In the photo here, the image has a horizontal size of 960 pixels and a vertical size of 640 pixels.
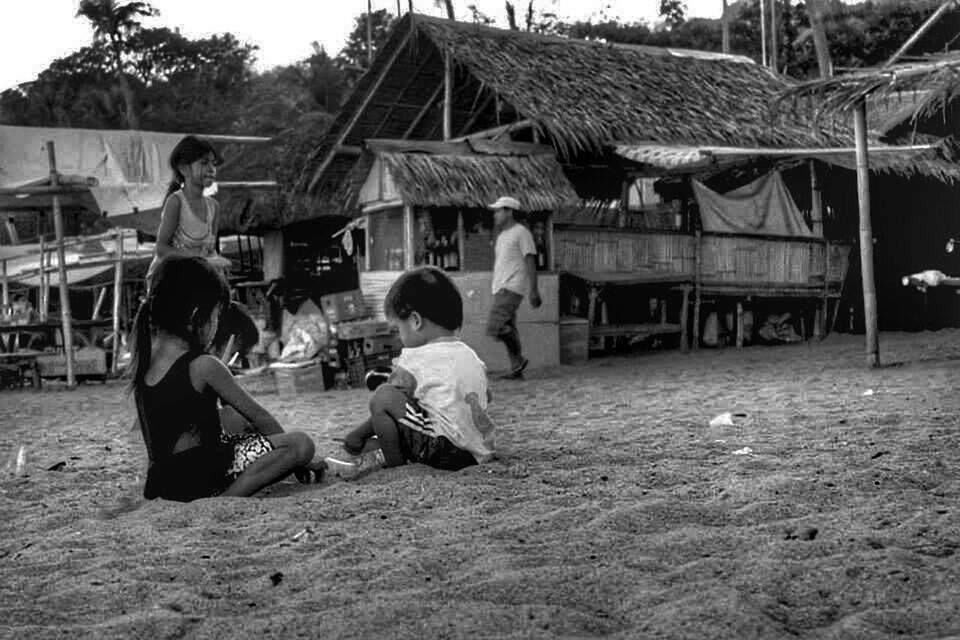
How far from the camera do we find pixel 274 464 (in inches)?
165

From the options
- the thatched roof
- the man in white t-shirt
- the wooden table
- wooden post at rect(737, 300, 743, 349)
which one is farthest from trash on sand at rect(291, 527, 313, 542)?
wooden post at rect(737, 300, 743, 349)

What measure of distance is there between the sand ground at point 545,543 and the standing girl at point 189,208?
1.16m

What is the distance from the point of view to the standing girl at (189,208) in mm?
5922

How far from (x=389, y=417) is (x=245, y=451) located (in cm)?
61

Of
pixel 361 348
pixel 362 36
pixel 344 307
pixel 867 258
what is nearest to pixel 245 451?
pixel 361 348

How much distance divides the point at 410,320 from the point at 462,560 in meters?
1.80

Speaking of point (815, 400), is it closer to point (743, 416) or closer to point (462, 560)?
point (743, 416)

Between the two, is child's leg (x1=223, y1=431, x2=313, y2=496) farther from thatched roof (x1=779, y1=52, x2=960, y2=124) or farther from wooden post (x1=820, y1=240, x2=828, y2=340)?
wooden post (x1=820, y1=240, x2=828, y2=340)

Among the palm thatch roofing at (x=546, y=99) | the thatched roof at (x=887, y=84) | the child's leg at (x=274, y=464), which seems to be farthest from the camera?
the palm thatch roofing at (x=546, y=99)

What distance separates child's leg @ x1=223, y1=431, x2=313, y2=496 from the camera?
415 cm

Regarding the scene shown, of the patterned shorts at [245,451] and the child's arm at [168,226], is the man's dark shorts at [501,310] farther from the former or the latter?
the patterned shorts at [245,451]

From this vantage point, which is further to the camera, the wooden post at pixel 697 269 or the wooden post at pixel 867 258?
the wooden post at pixel 697 269

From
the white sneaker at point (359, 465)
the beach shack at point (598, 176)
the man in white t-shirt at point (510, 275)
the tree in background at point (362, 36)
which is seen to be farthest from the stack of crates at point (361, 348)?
the tree in background at point (362, 36)

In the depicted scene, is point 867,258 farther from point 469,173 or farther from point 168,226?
point 168,226
